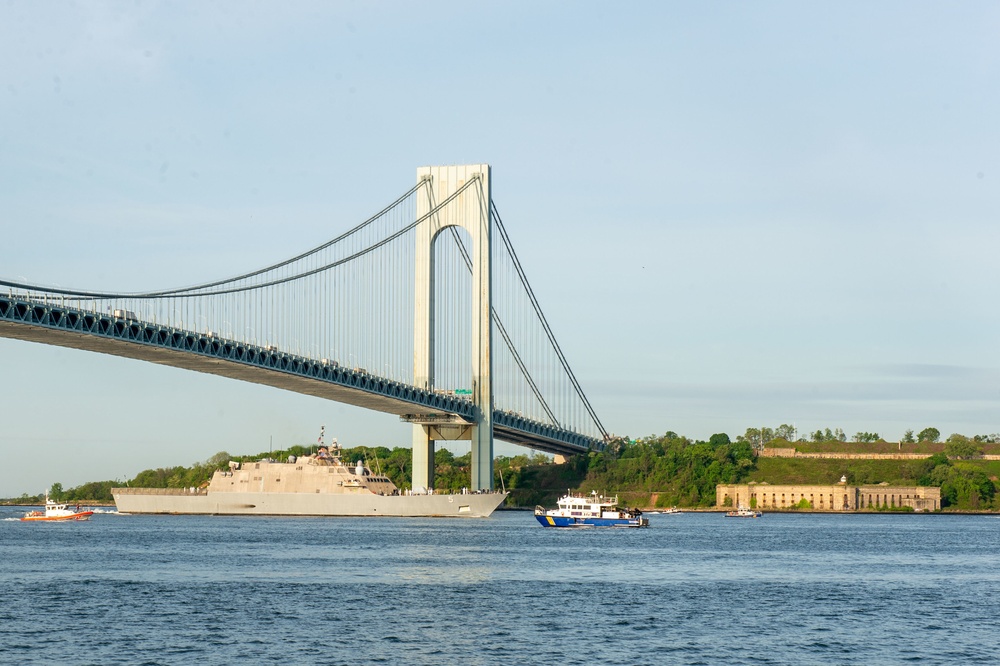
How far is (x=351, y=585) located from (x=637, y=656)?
43.7 feet

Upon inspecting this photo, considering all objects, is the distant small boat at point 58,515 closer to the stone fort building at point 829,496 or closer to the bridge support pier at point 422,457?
the bridge support pier at point 422,457

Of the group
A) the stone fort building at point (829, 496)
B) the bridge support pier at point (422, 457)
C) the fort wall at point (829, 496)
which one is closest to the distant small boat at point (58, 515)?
the bridge support pier at point (422, 457)

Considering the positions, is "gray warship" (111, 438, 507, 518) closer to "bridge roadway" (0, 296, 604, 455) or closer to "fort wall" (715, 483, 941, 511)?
"bridge roadway" (0, 296, 604, 455)

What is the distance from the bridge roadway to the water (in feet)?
28.3

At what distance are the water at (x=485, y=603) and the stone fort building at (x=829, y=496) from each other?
83649 mm

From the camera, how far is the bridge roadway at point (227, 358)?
176 ft

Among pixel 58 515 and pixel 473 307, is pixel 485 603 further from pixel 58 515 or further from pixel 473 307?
pixel 58 515

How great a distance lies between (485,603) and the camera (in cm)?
3247

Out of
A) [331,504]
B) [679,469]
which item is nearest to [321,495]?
[331,504]

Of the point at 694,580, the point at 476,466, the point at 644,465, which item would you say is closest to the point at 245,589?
the point at 694,580

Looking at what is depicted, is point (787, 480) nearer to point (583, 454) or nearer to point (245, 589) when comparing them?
point (583, 454)

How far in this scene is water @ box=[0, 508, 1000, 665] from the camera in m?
25.1

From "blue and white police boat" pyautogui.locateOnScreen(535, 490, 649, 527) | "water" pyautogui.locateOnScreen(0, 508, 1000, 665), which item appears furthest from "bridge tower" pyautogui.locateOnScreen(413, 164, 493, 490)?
"water" pyautogui.locateOnScreen(0, 508, 1000, 665)

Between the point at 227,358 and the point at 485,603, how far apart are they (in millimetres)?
35161
